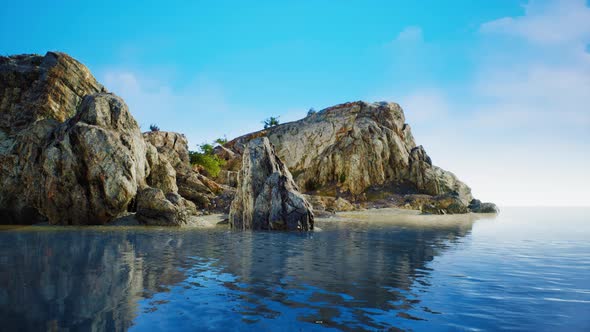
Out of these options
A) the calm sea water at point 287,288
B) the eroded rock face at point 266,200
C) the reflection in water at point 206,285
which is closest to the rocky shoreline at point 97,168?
the eroded rock face at point 266,200

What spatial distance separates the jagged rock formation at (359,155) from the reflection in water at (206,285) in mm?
67320

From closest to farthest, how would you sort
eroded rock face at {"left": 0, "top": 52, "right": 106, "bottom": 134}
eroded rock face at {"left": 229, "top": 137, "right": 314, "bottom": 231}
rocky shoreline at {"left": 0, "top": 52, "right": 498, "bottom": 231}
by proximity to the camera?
eroded rock face at {"left": 229, "top": 137, "right": 314, "bottom": 231} → rocky shoreline at {"left": 0, "top": 52, "right": 498, "bottom": 231} → eroded rock face at {"left": 0, "top": 52, "right": 106, "bottom": 134}

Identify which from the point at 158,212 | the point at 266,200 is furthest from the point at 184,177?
the point at 266,200

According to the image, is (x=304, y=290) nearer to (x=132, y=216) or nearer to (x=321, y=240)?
(x=321, y=240)

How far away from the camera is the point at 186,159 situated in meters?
56.3

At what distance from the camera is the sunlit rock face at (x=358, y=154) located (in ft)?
285

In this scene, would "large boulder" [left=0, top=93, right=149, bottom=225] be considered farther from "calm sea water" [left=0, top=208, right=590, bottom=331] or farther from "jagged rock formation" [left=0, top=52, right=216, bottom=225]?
"calm sea water" [left=0, top=208, right=590, bottom=331]

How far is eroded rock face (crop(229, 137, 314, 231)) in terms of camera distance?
94.6 ft

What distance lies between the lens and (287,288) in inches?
406

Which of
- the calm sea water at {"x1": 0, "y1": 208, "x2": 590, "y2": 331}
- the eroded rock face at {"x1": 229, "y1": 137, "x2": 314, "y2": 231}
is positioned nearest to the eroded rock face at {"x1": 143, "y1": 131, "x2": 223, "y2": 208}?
the eroded rock face at {"x1": 229, "y1": 137, "x2": 314, "y2": 231}

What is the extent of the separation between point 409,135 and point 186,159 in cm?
6605

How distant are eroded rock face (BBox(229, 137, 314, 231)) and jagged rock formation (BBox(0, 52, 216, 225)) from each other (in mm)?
5997

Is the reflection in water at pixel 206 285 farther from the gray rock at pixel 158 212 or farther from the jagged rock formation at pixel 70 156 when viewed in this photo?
the jagged rock formation at pixel 70 156

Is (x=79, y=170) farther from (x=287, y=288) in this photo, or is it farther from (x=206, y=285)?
(x=287, y=288)
